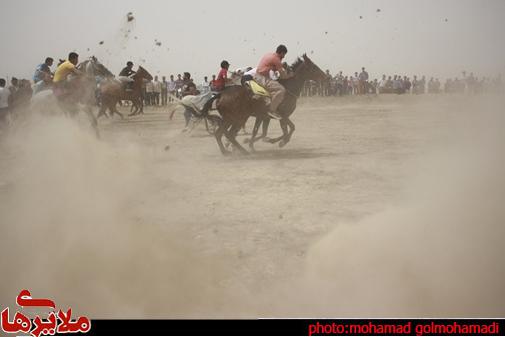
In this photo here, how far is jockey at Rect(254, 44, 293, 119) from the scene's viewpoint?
12352 millimetres

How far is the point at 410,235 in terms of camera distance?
5023 millimetres

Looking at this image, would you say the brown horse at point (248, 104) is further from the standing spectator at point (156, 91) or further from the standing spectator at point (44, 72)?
the standing spectator at point (156, 91)

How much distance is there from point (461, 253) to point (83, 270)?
3580 mm

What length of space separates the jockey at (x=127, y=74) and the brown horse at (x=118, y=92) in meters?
Result: 0.35

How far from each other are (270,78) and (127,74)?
13.2m

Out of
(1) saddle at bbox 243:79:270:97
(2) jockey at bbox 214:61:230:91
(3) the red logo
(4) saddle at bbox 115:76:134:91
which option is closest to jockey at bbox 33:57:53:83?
(2) jockey at bbox 214:61:230:91

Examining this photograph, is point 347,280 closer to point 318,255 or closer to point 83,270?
point 318,255

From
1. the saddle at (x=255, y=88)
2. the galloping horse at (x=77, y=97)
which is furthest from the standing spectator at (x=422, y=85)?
the galloping horse at (x=77, y=97)

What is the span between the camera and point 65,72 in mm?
13188

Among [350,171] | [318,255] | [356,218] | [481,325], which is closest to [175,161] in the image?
[350,171]

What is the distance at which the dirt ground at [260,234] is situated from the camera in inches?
166

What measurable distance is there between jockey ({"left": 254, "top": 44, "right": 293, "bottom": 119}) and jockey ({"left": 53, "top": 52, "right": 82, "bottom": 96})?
15.8 ft

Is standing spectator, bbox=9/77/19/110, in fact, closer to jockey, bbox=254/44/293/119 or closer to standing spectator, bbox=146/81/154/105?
jockey, bbox=254/44/293/119

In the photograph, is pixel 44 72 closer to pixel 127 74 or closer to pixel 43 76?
pixel 43 76
